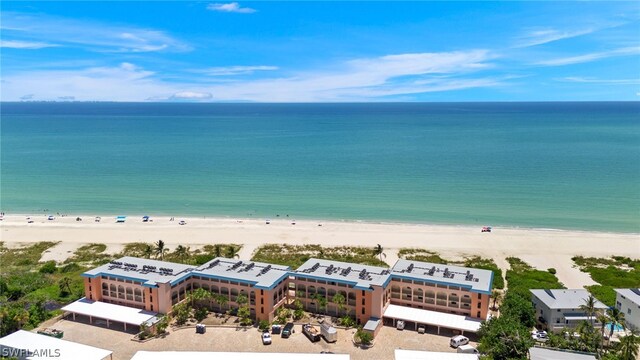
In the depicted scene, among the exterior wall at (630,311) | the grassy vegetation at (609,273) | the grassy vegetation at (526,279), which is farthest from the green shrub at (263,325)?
the grassy vegetation at (609,273)

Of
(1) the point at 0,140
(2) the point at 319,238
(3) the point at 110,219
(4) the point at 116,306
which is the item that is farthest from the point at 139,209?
(1) the point at 0,140

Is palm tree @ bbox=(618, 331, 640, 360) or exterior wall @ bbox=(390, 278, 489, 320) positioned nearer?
palm tree @ bbox=(618, 331, 640, 360)

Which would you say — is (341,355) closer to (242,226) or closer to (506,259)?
(506,259)

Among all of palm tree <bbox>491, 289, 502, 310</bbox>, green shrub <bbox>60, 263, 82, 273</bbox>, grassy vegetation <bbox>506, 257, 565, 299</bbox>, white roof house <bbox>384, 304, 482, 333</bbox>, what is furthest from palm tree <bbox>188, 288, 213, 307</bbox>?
grassy vegetation <bbox>506, 257, 565, 299</bbox>

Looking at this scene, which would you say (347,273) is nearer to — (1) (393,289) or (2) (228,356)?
(1) (393,289)

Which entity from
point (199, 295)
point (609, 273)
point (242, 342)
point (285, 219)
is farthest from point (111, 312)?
point (609, 273)

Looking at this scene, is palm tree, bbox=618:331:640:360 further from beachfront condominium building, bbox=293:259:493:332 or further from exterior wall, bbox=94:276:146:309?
exterior wall, bbox=94:276:146:309

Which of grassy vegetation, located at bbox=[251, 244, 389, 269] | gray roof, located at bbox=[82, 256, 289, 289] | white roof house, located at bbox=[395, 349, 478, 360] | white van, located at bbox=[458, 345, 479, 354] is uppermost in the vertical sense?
gray roof, located at bbox=[82, 256, 289, 289]
